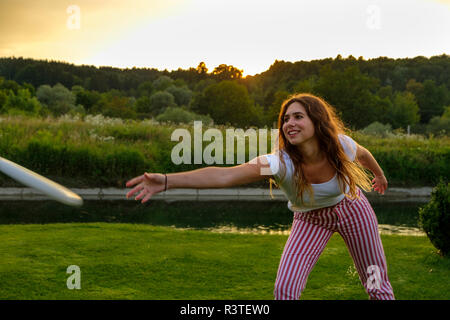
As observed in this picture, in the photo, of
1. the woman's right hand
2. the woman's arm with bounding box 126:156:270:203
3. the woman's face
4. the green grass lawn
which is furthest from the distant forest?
the woman's right hand

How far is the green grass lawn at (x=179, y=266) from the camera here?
162 inches

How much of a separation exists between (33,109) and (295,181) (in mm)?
30506

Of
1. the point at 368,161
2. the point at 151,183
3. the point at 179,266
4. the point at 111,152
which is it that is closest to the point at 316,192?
the point at 368,161

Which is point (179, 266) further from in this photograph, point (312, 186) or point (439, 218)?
point (439, 218)

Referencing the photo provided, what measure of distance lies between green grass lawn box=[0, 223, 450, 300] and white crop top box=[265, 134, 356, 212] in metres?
1.54

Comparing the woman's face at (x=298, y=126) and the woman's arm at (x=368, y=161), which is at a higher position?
the woman's face at (x=298, y=126)

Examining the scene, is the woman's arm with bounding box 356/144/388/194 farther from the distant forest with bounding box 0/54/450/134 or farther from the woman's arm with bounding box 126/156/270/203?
the distant forest with bounding box 0/54/450/134

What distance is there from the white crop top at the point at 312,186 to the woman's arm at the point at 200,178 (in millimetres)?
113

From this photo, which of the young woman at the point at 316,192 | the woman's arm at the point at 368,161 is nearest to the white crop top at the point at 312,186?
the young woman at the point at 316,192

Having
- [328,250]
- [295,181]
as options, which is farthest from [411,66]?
[295,181]

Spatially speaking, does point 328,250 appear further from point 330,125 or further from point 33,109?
point 33,109

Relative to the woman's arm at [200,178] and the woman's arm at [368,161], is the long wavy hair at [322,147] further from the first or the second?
the woman's arm at [368,161]

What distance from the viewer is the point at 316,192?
2.69 meters

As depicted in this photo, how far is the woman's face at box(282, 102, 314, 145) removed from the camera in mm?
2609
